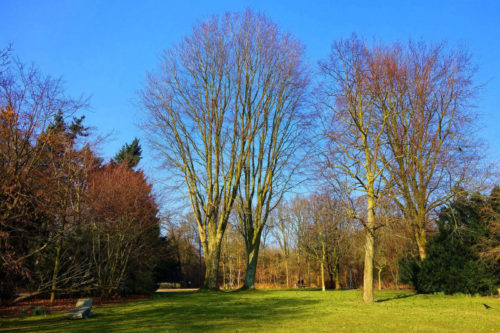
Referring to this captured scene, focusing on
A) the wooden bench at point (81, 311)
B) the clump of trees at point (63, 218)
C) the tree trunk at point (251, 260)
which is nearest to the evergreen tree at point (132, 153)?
the clump of trees at point (63, 218)

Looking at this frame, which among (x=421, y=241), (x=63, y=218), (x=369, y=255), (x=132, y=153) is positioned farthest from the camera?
(x=132, y=153)

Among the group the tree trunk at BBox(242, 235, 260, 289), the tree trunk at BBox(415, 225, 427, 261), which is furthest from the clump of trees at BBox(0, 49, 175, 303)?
the tree trunk at BBox(415, 225, 427, 261)

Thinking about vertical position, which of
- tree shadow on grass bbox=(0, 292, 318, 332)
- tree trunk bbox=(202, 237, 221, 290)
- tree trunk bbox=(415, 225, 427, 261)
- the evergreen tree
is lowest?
tree shadow on grass bbox=(0, 292, 318, 332)

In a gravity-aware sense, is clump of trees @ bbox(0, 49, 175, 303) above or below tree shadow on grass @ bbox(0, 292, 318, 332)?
above

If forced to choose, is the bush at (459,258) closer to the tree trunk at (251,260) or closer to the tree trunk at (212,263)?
the tree trunk at (251,260)

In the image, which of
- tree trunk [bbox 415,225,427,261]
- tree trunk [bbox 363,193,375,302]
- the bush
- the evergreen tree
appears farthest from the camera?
the evergreen tree

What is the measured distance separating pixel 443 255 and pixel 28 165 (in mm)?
19640

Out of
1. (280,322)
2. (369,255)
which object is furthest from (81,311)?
(369,255)

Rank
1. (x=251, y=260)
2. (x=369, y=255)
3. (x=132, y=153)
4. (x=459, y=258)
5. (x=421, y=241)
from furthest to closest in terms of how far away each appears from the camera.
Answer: (x=132, y=153), (x=251, y=260), (x=421, y=241), (x=459, y=258), (x=369, y=255)

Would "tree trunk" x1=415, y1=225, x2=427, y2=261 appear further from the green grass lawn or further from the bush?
the green grass lawn

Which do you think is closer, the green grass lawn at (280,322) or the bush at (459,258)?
the green grass lawn at (280,322)

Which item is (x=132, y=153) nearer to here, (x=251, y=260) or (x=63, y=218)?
(x=251, y=260)

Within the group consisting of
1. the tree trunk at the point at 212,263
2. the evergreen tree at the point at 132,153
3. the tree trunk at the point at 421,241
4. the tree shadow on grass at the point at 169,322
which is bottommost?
the tree shadow on grass at the point at 169,322

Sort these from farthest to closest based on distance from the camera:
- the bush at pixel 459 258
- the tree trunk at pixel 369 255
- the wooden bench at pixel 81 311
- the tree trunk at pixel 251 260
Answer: the tree trunk at pixel 251 260 → the bush at pixel 459 258 → the tree trunk at pixel 369 255 → the wooden bench at pixel 81 311
